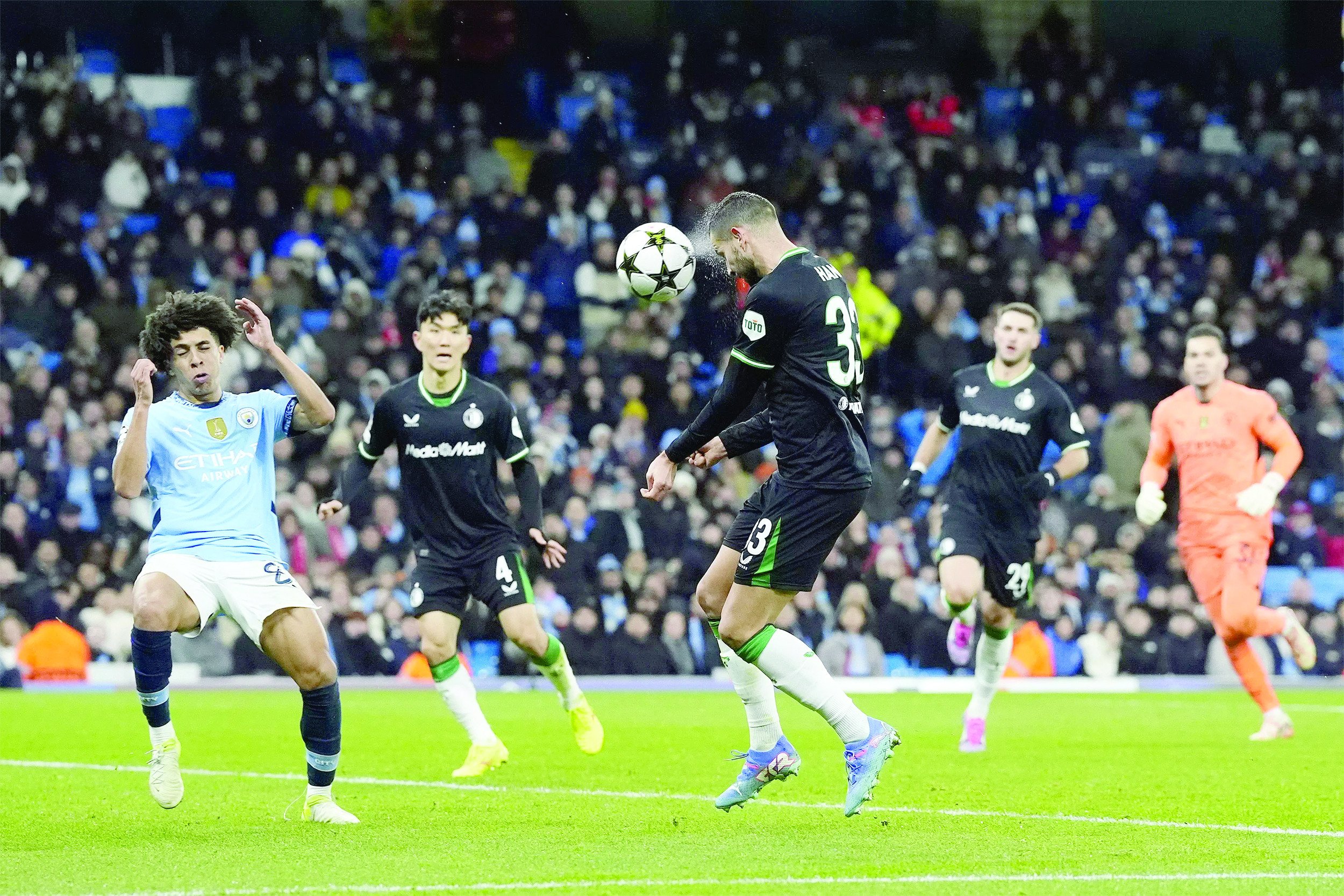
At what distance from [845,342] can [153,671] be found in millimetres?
3300

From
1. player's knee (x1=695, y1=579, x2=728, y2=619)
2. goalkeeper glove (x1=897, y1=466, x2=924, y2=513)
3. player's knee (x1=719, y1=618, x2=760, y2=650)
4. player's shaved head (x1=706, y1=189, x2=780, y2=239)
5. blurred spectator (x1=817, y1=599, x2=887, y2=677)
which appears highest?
player's shaved head (x1=706, y1=189, x2=780, y2=239)

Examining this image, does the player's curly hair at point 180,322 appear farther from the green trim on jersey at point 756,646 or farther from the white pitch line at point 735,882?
the white pitch line at point 735,882

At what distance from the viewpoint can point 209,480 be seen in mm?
8109

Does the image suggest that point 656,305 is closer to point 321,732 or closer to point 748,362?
point 748,362

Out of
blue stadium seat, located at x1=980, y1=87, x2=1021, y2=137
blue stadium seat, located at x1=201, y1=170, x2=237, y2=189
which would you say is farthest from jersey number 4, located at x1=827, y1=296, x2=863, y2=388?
blue stadium seat, located at x1=980, y1=87, x2=1021, y2=137

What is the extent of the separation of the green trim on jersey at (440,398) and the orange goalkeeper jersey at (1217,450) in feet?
16.5

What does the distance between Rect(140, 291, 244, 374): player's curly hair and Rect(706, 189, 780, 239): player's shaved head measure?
86.3 inches

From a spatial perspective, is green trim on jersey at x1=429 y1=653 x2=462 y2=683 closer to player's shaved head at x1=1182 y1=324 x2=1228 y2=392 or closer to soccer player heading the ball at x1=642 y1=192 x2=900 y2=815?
soccer player heading the ball at x1=642 y1=192 x2=900 y2=815

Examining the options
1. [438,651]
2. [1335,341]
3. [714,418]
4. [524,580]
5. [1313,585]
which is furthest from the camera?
[1335,341]

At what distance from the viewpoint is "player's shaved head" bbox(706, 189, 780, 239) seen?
26.8 ft

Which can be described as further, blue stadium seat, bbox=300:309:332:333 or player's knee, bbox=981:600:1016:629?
blue stadium seat, bbox=300:309:332:333

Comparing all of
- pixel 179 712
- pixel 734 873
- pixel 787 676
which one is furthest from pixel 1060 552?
pixel 734 873

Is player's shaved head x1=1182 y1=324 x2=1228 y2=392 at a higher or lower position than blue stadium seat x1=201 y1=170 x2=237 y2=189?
lower

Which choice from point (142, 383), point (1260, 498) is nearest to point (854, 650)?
point (1260, 498)
